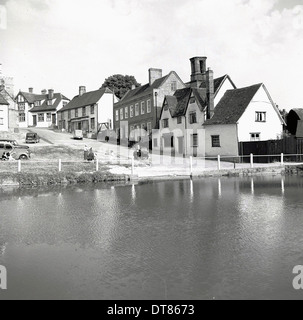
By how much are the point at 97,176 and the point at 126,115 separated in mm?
37606

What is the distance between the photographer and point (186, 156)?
4422 cm

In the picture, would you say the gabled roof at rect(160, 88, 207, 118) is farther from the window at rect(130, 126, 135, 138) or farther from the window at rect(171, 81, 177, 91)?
the window at rect(130, 126, 135, 138)

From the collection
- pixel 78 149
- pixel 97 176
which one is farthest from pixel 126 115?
pixel 97 176

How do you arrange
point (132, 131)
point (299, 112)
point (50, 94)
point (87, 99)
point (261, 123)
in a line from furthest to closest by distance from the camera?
point (50, 94) → point (87, 99) → point (132, 131) → point (299, 112) → point (261, 123)

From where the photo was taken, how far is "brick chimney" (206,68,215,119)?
4241 centimetres

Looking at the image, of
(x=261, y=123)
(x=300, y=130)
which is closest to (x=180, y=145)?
(x=261, y=123)

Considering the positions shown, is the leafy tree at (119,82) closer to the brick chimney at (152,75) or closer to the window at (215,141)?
the brick chimney at (152,75)

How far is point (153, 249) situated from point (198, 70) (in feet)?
151

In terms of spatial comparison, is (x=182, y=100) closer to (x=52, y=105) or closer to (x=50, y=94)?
(x=52, y=105)

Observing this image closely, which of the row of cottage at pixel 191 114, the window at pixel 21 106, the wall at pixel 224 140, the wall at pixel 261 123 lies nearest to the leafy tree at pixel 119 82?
the row of cottage at pixel 191 114

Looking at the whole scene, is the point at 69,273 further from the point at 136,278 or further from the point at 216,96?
the point at 216,96

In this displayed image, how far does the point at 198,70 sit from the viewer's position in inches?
2015

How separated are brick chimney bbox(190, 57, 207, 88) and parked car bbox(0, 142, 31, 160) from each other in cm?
2638
